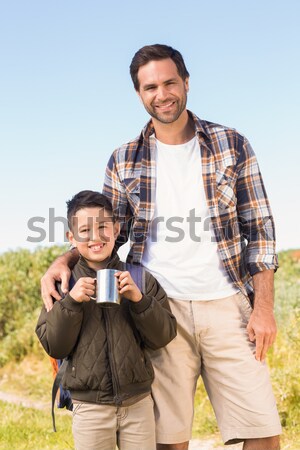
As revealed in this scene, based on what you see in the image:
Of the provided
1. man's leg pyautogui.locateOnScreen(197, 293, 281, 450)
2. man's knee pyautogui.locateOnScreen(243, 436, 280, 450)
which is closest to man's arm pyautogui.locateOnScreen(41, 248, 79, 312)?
man's leg pyautogui.locateOnScreen(197, 293, 281, 450)

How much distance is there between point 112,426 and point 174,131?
59.3 inches

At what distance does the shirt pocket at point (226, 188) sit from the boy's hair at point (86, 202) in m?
0.59

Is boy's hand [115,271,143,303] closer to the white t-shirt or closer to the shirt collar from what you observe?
the white t-shirt

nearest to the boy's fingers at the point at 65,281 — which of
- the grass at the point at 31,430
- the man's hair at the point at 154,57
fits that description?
the man's hair at the point at 154,57

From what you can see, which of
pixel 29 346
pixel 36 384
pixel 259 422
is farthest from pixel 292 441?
pixel 29 346

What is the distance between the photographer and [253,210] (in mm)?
3498

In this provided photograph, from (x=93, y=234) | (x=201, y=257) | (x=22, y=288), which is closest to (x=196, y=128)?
(x=201, y=257)

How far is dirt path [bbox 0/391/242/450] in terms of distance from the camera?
493 centimetres

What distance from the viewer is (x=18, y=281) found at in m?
9.59

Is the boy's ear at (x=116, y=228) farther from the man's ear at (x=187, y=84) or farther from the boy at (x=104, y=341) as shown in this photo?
the man's ear at (x=187, y=84)

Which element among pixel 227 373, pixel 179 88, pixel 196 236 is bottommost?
pixel 227 373

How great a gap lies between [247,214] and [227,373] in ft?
2.75

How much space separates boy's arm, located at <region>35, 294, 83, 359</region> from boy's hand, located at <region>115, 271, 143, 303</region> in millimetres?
217

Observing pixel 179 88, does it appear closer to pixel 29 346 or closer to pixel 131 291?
pixel 131 291
